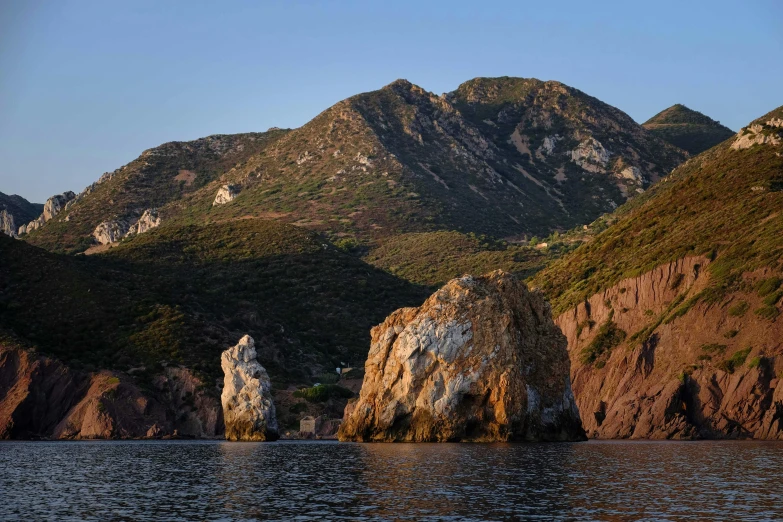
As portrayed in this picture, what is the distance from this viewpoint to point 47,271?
121 meters

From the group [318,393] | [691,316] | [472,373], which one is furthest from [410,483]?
[318,393]

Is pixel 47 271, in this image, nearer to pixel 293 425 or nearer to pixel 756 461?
pixel 293 425

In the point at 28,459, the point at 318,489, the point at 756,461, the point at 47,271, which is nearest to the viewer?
the point at 318,489

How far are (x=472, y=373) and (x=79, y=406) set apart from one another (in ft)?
138

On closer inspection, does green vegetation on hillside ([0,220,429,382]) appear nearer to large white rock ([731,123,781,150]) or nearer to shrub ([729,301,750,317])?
shrub ([729,301,750,317])

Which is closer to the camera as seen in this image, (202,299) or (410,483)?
(410,483)

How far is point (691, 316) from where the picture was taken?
285 feet

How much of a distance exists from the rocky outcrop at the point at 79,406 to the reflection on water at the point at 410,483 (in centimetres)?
2266

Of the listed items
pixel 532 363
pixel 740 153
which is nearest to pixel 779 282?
pixel 532 363

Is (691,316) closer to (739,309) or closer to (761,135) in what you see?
(739,309)

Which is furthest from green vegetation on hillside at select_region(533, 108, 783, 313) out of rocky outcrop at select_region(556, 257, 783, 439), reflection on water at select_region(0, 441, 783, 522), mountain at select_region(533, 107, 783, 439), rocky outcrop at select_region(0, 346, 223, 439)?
rocky outcrop at select_region(0, 346, 223, 439)

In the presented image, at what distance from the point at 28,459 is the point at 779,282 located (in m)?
61.3

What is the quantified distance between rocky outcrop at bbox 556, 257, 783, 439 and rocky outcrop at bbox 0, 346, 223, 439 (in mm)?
39190

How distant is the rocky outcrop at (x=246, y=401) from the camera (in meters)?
92.4
